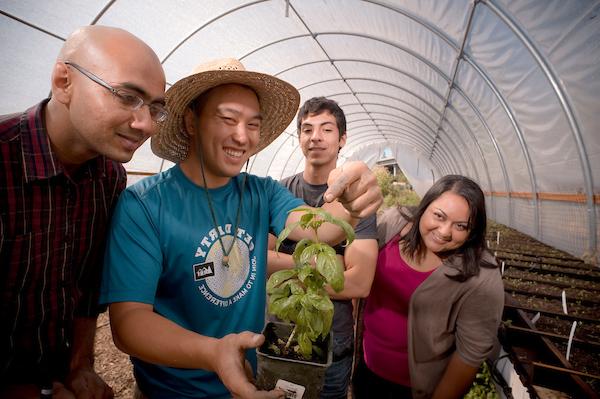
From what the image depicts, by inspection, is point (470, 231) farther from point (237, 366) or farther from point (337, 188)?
point (237, 366)

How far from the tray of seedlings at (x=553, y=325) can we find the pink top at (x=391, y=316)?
2.64 ft

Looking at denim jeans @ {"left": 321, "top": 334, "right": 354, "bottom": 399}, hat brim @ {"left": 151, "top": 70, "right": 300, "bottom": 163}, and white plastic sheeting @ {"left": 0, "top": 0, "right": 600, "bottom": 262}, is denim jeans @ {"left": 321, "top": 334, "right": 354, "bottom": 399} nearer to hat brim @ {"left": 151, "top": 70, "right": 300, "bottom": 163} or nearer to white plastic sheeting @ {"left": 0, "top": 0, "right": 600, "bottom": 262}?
hat brim @ {"left": 151, "top": 70, "right": 300, "bottom": 163}

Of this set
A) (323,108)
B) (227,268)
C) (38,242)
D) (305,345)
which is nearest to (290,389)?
(305,345)

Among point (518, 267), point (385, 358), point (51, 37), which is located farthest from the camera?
point (518, 267)

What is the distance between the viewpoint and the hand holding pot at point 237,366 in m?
0.92

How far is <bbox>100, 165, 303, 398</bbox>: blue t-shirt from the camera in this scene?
1304 mm

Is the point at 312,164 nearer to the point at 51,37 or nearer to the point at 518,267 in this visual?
the point at 51,37

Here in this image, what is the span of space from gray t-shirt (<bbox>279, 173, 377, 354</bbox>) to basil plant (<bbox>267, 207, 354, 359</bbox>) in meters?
0.62

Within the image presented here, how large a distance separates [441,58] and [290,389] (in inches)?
337

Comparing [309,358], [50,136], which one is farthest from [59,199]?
[309,358]

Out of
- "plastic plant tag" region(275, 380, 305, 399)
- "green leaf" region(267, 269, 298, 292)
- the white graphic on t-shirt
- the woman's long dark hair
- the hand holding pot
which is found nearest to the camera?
the hand holding pot

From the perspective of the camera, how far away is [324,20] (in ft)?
22.1

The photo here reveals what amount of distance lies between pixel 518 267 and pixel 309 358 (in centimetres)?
556

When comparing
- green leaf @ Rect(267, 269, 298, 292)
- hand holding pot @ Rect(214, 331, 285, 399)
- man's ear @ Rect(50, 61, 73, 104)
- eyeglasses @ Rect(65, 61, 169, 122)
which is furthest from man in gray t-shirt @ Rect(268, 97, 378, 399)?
man's ear @ Rect(50, 61, 73, 104)
